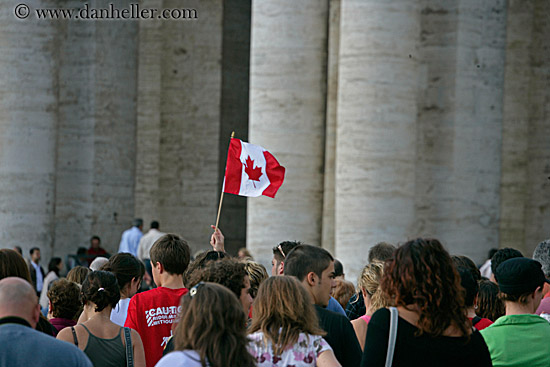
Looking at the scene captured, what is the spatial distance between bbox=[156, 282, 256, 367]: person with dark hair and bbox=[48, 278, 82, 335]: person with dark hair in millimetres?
→ 2713

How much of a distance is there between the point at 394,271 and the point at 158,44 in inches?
843

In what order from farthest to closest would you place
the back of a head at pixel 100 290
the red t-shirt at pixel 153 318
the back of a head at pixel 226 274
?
the red t-shirt at pixel 153 318 → the back of a head at pixel 100 290 → the back of a head at pixel 226 274

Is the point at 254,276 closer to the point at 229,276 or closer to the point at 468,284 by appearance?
the point at 229,276

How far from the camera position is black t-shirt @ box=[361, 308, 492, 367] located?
4.24 meters

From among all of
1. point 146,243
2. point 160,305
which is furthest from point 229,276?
point 146,243

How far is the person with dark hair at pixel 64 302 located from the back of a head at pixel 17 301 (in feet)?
7.14

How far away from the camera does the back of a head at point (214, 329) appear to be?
12.8 feet

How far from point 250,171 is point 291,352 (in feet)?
18.7

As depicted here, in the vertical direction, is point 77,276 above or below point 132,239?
above

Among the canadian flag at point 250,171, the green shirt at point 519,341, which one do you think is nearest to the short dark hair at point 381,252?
the green shirt at point 519,341

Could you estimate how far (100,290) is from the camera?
19.2 feet

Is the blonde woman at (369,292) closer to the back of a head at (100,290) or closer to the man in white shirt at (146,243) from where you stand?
the back of a head at (100,290)

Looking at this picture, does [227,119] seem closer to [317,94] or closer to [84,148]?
[84,148]

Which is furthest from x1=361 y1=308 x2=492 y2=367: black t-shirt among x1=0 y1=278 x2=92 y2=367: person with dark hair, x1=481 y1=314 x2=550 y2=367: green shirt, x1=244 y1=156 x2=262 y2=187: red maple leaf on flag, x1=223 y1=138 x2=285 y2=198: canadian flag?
x1=244 y1=156 x2=262 y2=187: red maple leaf on flag
